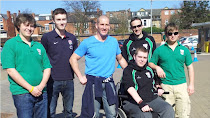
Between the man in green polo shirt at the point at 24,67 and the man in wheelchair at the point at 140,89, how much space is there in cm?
131

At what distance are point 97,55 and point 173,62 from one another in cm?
132

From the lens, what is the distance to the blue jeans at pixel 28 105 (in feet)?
9.09

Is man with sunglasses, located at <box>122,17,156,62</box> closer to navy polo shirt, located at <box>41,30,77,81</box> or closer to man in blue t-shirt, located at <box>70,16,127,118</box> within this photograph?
man in blue t-shirt, located at <box>70,16,127,118</box>

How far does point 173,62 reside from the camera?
347 cm

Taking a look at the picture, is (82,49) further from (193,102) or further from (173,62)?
(193,102)

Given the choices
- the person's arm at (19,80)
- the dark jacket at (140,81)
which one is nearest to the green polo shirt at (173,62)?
the dark jacket at (140,81)

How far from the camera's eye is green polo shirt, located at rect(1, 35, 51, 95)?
2.66 meters

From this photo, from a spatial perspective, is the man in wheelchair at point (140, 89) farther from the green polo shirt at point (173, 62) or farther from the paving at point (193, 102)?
the paving at point (193, 102)

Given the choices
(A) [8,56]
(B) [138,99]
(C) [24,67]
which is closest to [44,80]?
(C) [24,67]

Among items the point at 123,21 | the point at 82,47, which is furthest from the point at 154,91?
the point at 123,21

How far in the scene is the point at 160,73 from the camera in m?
3.41

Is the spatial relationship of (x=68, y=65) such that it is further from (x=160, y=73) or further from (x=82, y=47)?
(x=160, y=73)

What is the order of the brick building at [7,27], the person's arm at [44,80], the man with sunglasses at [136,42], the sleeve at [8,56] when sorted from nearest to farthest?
the sleeve at [8,56]
the person's arm at [44,80]
the man with sunglasses at [136,42]
the brick building at [7,27]

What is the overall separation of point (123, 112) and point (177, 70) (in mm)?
1181
